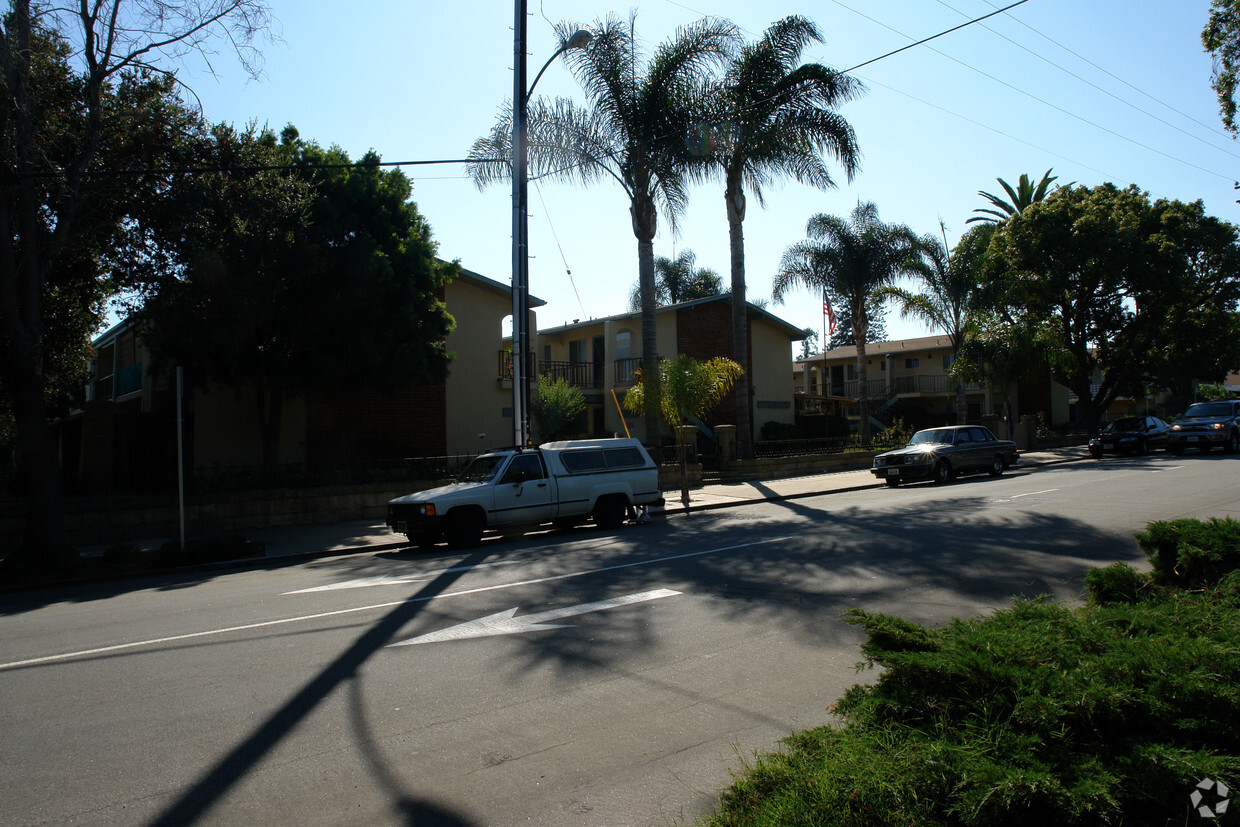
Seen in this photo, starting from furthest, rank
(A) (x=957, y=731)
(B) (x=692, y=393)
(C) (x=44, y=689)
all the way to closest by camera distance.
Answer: (B) (x=692, y=393)
(C) (x=44, y=689)
(A) (x=957, y=731)

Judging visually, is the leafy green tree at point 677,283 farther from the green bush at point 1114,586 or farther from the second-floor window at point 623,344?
the green bush at point 1114,586

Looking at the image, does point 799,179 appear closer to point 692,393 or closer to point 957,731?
point 692,393

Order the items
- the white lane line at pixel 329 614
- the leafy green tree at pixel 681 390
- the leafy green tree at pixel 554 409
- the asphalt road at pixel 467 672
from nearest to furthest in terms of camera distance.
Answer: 1. the asphalt road at pixel 467 672
2. the white lane line at pixel 329 614
3. the leafy green tree at pixel 681 390
4. the leafy green tree at pixel 554 409

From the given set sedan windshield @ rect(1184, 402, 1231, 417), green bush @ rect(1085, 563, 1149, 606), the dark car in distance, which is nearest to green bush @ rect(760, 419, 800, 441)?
the dark car in distance

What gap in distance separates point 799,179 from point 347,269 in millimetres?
13697

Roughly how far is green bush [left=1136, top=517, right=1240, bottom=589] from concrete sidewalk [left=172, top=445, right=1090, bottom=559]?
38.0ft

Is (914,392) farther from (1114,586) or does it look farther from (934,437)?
(1114,586)

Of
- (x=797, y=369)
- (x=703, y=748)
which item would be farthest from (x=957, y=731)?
(x=797, y=369)

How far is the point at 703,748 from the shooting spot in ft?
14.8

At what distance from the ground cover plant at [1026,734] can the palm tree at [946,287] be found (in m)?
28.9

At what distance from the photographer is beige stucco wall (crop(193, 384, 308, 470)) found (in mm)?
20641

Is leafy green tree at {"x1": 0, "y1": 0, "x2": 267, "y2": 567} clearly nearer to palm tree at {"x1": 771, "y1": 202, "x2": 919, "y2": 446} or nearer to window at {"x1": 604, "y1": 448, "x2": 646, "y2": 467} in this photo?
window at {"x1": 604, "y1": 448, "x2": 646, "y2": 467}

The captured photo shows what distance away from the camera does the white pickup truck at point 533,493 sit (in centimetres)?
1342

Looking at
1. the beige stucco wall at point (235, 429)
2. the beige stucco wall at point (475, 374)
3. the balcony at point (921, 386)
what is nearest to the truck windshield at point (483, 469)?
the beige stucco wall at point (235, 429)
